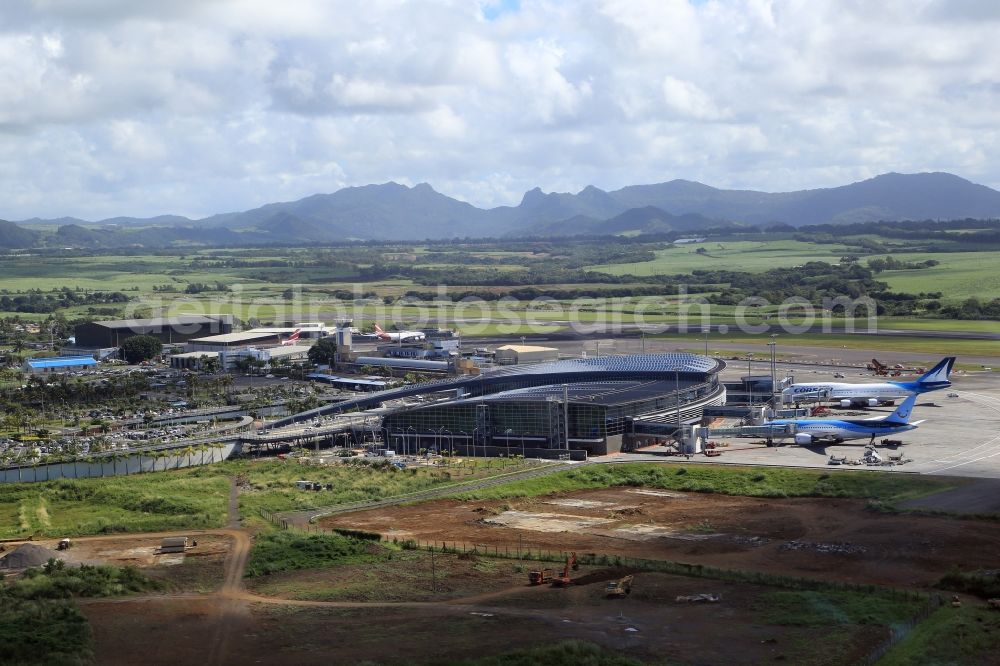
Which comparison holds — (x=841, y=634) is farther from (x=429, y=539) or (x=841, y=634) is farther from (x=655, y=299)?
(x=655, y=299)

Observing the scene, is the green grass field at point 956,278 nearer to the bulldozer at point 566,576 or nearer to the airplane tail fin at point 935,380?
the airplane tail fin at point 935,380

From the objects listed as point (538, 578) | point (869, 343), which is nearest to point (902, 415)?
point (538, 578)

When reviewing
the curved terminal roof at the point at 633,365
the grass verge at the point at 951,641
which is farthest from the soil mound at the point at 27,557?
the curved terminal roof at the point at 633,365

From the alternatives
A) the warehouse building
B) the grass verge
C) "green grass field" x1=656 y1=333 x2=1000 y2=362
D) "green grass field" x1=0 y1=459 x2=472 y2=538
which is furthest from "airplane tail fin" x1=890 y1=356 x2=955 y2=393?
the warehouse building

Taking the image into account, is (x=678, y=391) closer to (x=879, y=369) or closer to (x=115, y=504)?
(x=879, y=369)

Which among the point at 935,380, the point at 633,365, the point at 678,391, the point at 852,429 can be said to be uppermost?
the point at 633,365

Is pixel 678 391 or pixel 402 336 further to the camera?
pixel 402 336

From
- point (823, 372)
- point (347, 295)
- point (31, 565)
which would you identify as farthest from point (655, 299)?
point (31, 565)
